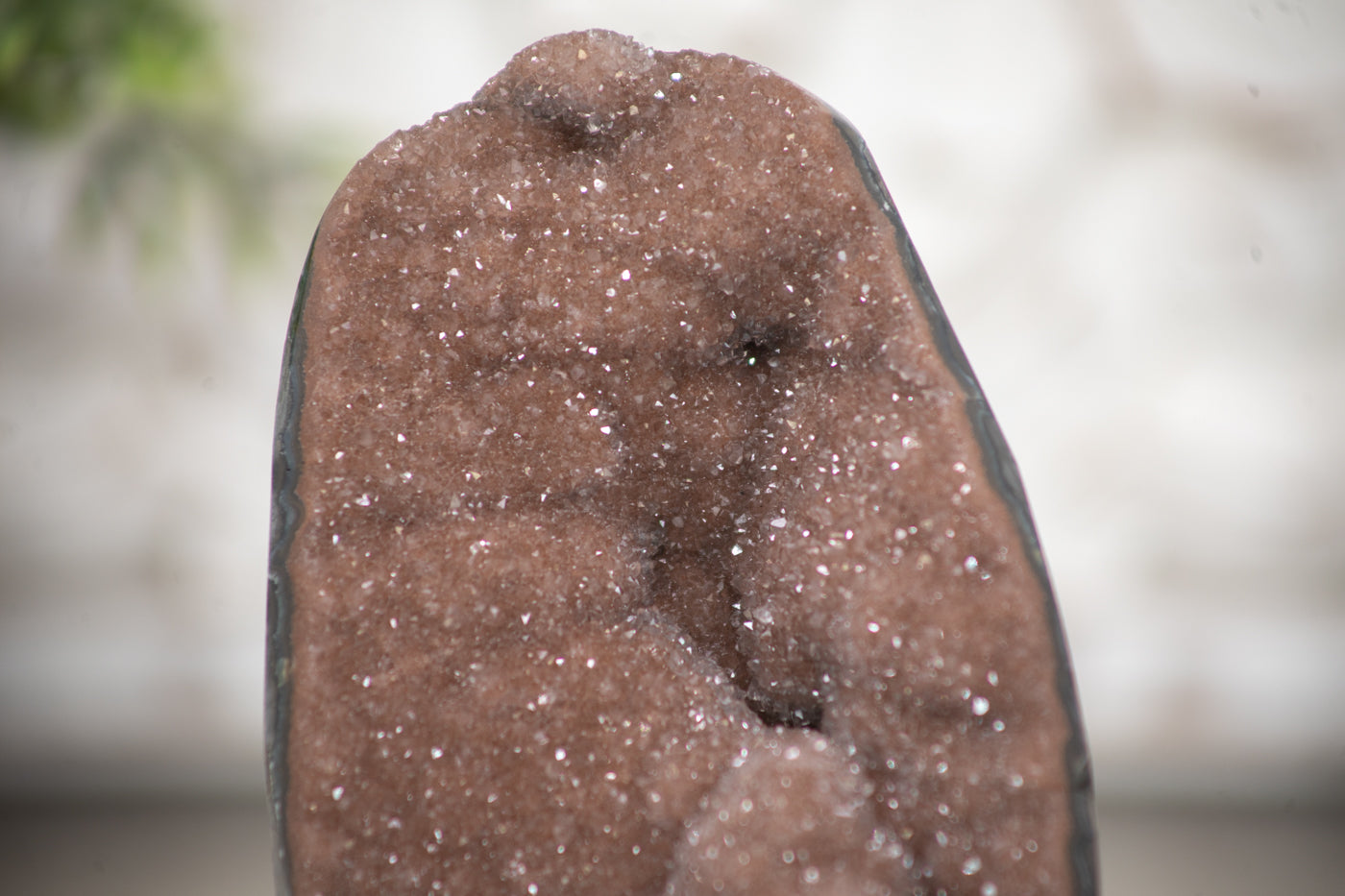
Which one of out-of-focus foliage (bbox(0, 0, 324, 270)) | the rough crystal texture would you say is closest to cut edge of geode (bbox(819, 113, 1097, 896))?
the rough crystal texture

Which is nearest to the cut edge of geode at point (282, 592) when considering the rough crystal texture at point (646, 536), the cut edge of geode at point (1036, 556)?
the rough crystal texture at point (646, 536)

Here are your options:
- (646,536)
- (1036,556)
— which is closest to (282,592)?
(646,536)

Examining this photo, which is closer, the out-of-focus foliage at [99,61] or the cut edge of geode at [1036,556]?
the cut edge of geode at [1036,556]

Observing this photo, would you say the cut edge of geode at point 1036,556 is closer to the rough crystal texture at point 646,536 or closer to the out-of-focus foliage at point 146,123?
the rough crystal texture at point 646,536

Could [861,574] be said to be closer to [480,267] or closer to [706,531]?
[706,531]

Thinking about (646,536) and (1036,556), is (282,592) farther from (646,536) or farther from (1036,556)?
(1036,556)

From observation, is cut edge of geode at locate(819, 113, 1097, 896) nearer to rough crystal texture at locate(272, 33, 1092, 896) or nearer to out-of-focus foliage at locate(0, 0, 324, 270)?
rough crystal texture at locate(272, 33, 1092, 896)

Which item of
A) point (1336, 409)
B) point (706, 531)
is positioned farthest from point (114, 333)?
point (1336, 409)
